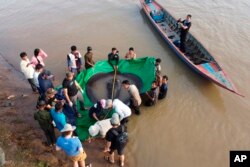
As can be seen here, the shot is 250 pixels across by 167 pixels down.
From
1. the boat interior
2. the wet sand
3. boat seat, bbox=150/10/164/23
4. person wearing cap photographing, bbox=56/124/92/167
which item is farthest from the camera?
boat seat, bbox=150/10/164/23

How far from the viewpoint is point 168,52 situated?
51.6ft

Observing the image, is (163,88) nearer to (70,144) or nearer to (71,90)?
(71,90)

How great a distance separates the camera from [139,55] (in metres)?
15.8

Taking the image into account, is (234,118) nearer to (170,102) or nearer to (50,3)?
(170,102)

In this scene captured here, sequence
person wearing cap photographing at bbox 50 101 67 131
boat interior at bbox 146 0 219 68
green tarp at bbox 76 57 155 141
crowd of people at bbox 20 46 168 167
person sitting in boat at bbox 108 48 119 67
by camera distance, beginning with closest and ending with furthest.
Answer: crowd of people at bbox 20 46 168 167, person wearing cap photographing at bbox 50 101 67 131, green tarp at bbox 76 57 155 141, person sitting in boat at bbox 108 48 119 67, boat interior at bbox 146 0 219 68

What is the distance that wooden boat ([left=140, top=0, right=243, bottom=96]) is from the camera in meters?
12.3

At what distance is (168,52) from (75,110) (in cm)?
713

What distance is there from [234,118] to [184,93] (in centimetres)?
240

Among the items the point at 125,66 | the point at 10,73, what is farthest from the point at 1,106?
the point at 125,66

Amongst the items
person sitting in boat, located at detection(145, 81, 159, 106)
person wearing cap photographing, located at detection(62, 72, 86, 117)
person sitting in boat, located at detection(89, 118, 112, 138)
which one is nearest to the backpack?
person sitting in boat, located at detection(89, 118, 112, 138)

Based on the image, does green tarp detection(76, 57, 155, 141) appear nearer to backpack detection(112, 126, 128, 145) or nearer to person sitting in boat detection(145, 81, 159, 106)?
person sitting in boat detection(145, 81, 159, 106)

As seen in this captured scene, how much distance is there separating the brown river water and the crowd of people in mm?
1093

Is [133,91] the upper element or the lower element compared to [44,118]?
upper

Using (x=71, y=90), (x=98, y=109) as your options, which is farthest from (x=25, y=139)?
(x=98, y=109)
